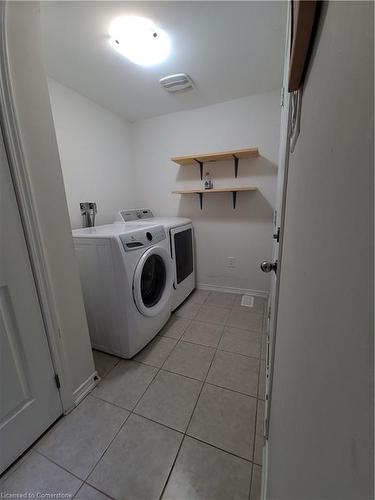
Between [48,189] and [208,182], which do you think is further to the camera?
[208,182]

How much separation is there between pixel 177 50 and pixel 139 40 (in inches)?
10.5

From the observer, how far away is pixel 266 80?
5.99 feet

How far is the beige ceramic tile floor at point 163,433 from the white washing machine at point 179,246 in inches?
26.6

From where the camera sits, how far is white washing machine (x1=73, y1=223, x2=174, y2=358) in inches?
54.5

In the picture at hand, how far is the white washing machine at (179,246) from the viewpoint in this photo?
2.05 meters

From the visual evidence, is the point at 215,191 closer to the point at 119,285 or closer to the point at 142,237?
the point at 142,237

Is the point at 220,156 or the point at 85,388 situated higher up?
the point at 220,156

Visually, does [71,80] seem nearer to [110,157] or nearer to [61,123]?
[61,123]

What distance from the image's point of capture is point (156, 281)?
1883 mm

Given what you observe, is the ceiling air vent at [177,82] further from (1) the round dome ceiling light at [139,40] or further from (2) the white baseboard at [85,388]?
(2) the white baseboard at [85,388]

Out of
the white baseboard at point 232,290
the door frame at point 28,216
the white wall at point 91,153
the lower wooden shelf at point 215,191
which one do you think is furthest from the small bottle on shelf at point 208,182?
the door frame at point 28,216

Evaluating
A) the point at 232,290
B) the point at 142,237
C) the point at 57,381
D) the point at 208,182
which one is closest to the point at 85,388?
the point at 57,381

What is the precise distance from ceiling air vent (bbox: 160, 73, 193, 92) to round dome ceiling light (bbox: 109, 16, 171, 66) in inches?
9.4

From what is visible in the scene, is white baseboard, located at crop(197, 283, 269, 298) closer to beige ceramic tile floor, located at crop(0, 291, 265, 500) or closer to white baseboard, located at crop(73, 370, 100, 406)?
beige ceramic tile floor, located at crop(0, 291, 265, 500)
